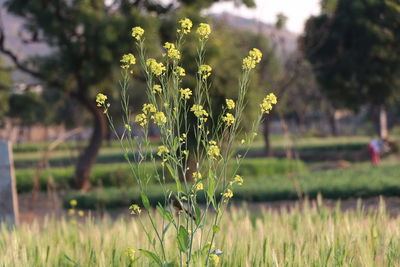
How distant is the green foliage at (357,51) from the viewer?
26.5 meters

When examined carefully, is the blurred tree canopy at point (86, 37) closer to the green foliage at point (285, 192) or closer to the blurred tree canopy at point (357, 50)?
the green foliage at point (285, 192)

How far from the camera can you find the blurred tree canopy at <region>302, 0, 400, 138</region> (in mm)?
26484

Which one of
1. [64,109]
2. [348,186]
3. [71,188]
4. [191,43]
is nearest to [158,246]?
[348,186]

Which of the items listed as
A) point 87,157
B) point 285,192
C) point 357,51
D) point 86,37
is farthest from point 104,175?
point 357,51

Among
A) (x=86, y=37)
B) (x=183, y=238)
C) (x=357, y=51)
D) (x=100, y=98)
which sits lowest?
(x=183, y=238)

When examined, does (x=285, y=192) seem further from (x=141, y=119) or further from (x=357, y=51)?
(x=357, y=51)

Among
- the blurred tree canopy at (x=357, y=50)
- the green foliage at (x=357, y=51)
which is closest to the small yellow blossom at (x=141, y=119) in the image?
the blurred tree canopy at (x=357, y=50)

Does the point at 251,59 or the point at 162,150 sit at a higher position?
the point at 251,59

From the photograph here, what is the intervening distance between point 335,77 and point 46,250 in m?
25.2

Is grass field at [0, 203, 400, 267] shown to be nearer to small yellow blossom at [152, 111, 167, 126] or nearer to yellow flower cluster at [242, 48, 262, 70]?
small yellow blossom at [152, 111, 167, 126]

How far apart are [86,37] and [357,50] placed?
14.5m

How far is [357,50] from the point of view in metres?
27.3

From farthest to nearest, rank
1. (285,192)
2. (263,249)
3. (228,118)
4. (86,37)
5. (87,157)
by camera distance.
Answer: (87,157), (86,37), (285,192), (263,249), (228,118)

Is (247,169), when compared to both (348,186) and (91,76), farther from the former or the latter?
(348,186)
